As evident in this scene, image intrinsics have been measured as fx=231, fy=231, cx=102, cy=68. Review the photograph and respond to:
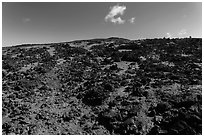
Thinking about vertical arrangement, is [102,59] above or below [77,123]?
above

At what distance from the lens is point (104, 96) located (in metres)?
18.7

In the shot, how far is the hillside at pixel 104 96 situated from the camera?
15.2 metres

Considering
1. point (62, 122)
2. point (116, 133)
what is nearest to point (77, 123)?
point (62, 122)

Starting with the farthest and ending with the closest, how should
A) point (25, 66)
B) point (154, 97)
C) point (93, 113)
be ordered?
point (25, 66), point (154, 97), point (93, 113)

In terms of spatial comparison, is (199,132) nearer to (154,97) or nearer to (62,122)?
(154,97)

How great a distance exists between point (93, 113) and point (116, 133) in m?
2.70

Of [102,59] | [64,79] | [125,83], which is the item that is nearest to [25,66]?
[64,79]

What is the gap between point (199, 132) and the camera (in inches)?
560

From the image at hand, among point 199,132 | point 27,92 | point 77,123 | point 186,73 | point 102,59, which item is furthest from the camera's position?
point 102,59

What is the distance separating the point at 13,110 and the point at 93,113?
19.6 feet

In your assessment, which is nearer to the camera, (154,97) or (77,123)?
(77,123)

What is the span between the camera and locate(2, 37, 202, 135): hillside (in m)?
15.2

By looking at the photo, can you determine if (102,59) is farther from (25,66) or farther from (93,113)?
(93,113)

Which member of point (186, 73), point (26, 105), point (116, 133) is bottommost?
point (116, 133)
